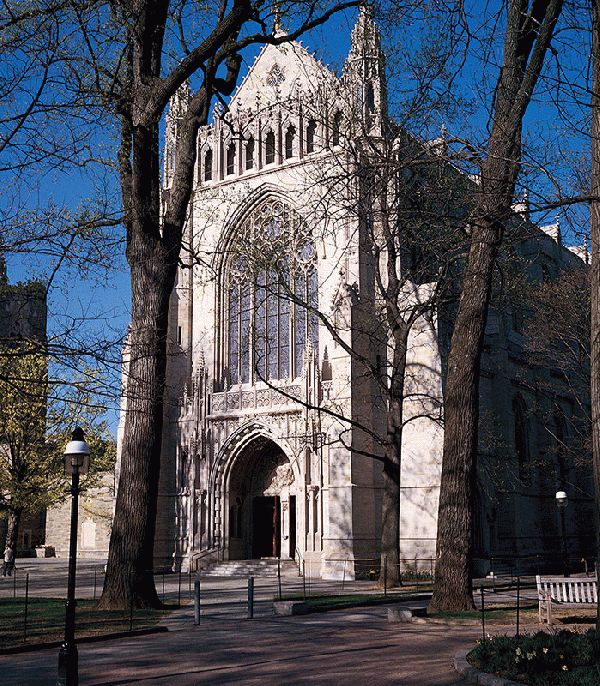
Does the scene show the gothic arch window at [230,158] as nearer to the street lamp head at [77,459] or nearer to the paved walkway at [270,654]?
the paved walkway at [270,654]

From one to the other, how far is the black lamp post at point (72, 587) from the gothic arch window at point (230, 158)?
27599 millimetres

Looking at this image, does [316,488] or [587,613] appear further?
[316,488]

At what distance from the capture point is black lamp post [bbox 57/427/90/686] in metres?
8.69

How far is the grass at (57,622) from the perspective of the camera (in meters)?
12.6

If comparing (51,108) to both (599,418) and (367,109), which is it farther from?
(367,109)

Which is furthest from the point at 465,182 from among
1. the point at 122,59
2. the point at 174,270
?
the point at 122,59

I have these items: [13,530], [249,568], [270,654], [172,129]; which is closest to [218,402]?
[249,568]

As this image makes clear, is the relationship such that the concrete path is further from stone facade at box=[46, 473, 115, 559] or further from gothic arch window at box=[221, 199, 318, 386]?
stone facade at box=[46, 473, 115, 559]

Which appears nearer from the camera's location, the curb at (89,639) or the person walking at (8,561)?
the curb at (89,639)

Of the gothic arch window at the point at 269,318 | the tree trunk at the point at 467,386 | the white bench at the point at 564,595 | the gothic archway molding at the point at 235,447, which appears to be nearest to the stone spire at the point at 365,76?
the gothic arch window at the point at 269,318

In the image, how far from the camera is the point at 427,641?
11367 millimetres

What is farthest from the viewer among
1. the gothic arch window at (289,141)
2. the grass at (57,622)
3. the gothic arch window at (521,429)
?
the gothic arch window at (521,429)

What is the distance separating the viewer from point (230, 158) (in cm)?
3684

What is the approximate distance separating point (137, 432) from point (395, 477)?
8.64 m
